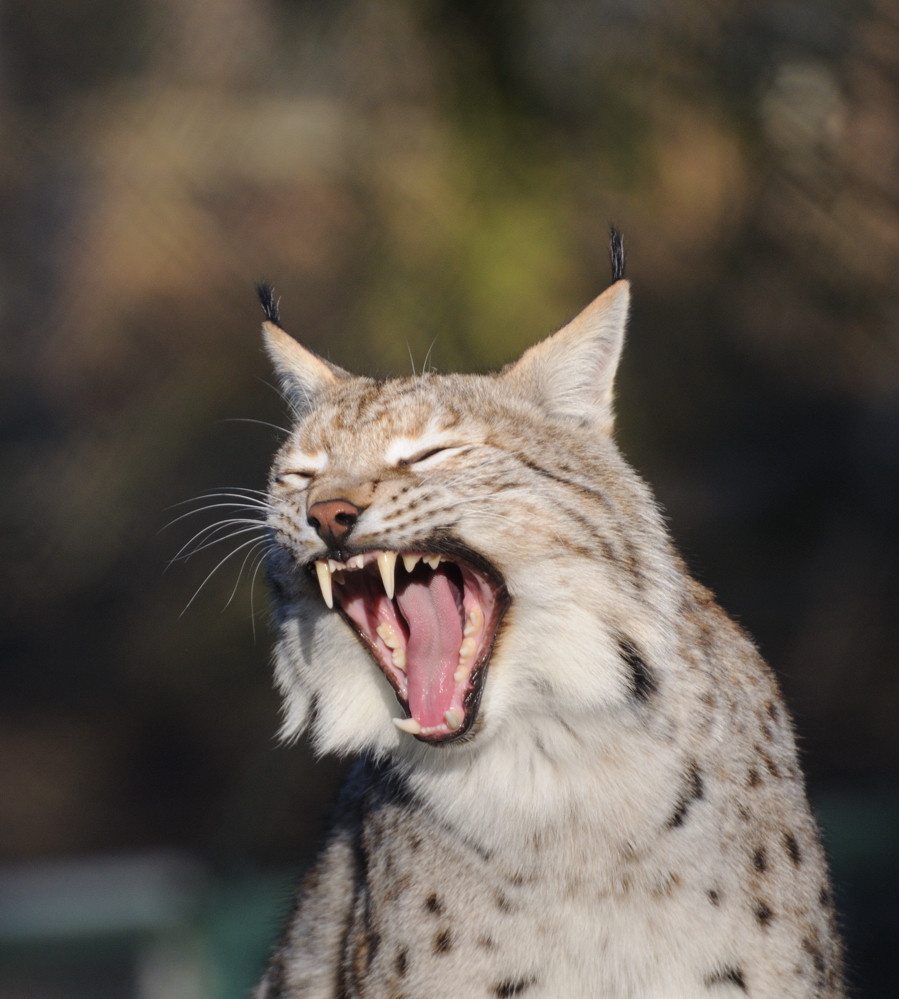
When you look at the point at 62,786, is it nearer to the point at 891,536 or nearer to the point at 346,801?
the point at 346,801

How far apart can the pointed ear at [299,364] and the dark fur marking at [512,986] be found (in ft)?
2.74

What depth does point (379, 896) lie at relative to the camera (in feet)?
5.13

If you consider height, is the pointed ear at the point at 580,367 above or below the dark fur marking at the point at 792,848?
above

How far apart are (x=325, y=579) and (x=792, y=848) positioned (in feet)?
2.32

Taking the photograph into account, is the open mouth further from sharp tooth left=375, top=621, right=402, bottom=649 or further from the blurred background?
the blurred background

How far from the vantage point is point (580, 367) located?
159 centimetres

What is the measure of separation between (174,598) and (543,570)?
2137 millimetres

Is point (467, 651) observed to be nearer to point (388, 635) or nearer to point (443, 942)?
point (388, 635)

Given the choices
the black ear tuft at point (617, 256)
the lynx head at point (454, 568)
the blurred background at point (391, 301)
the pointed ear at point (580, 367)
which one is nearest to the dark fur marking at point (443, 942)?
the lynx head at point (454, 568)

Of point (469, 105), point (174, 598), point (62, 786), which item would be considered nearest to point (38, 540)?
point (174, 598)

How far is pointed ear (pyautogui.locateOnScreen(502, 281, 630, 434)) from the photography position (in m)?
1.55

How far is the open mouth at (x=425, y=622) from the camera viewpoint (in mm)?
1324

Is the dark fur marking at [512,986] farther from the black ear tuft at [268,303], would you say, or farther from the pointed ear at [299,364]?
the black ear tuft at [268,303]

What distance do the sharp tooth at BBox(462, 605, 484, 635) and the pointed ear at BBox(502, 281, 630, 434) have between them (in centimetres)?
36
